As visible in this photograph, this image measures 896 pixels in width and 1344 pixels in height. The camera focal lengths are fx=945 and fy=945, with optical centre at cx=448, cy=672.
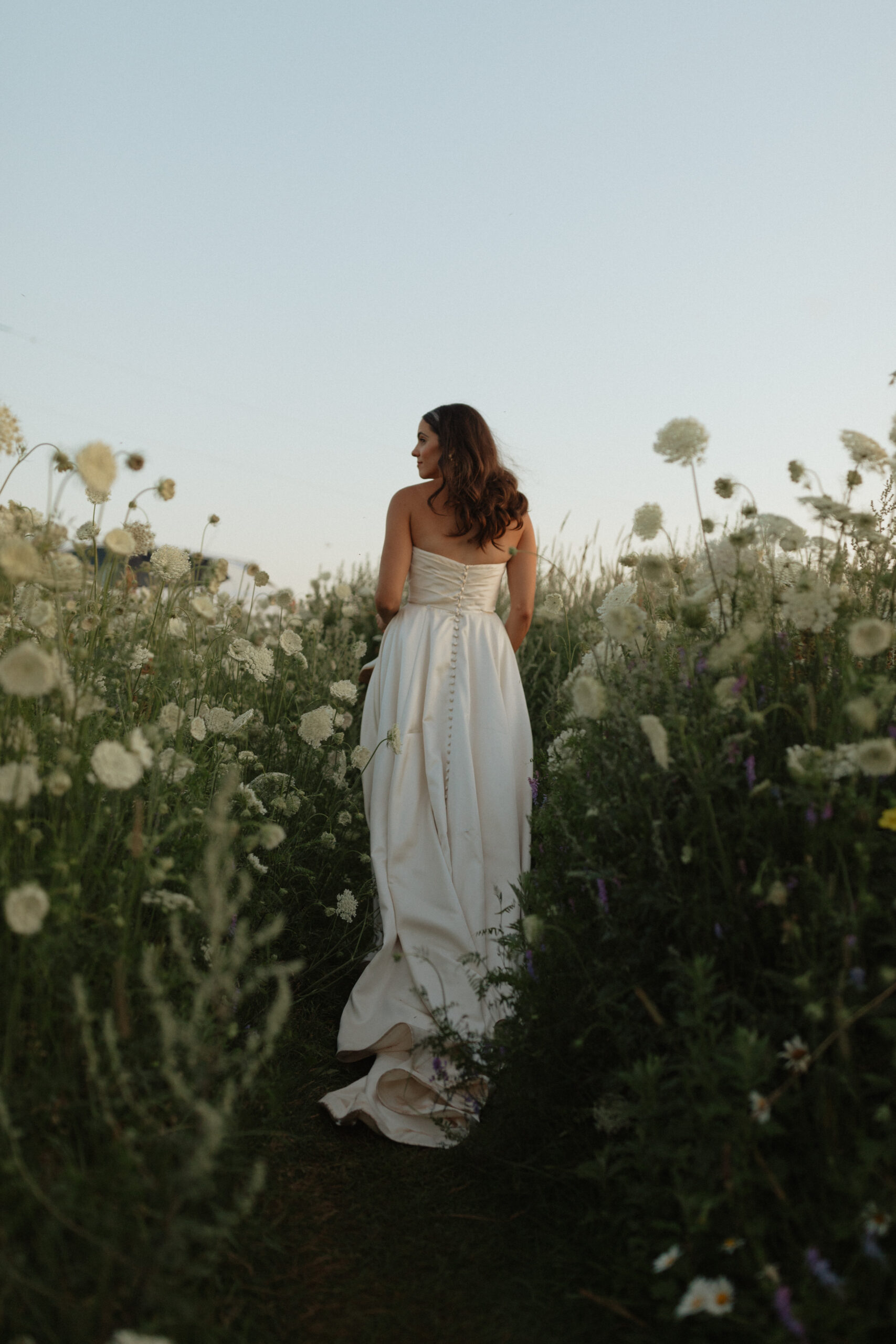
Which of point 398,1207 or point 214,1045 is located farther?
point 398,1207

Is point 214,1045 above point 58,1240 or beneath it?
above

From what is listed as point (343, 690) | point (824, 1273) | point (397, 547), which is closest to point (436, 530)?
point (397, 547)

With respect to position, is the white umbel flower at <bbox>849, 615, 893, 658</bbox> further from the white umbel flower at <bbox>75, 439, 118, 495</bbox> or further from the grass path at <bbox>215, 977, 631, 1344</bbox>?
the white umbel flower at <bbox>75, 439, 118, 495</bbox>

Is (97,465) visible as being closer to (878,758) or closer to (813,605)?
(813,605)

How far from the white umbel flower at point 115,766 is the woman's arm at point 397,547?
6.50ft

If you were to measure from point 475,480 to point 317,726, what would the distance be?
1.20m

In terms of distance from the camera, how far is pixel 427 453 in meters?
3.96

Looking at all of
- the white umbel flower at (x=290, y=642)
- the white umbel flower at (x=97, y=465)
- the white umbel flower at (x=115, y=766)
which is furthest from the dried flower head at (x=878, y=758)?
the white umbel flower at (x=290, y=642)

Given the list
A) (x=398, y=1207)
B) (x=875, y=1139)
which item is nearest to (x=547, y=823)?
(x=398, y=1207)

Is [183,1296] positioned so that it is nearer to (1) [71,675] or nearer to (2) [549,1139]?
(2) [549,1139]

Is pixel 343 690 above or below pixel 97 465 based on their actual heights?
below

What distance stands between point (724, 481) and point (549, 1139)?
5.42 ft

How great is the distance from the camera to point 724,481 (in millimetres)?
2354

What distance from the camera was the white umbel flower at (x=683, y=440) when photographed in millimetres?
2367
